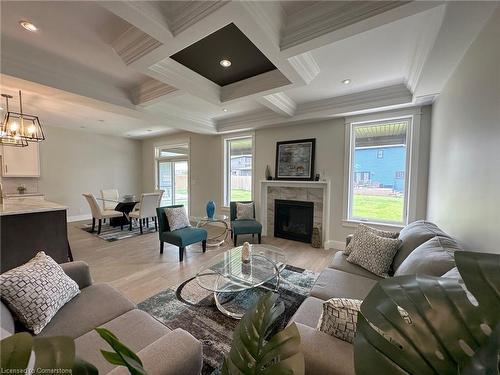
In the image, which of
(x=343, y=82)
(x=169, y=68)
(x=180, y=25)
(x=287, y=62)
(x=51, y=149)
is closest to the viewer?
(x=180, y=25)

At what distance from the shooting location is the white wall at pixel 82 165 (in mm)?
5598

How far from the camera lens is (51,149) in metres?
5.58

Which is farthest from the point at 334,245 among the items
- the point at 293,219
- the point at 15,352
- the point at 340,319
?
the point at 15,352

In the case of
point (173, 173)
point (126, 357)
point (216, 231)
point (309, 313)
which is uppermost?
point (173, 173)

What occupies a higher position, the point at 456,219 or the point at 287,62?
the point at 287,62

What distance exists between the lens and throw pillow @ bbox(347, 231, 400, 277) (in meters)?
1.95

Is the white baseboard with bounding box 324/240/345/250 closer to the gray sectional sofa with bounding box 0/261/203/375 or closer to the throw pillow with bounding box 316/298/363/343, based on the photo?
the throw pillow with bounding box 316/298/363/343

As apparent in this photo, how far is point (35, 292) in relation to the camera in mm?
1225

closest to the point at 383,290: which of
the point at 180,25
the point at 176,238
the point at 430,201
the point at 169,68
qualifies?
the point at 180,25

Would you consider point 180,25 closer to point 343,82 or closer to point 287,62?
point 287,62

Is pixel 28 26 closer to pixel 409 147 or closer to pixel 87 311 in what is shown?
pixel 87 311

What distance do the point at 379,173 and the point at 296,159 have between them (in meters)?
1.48

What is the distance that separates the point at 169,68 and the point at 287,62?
1.35m

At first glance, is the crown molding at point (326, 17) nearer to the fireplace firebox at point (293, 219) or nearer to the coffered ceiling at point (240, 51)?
the coffered ceiling at point (240, 51)
